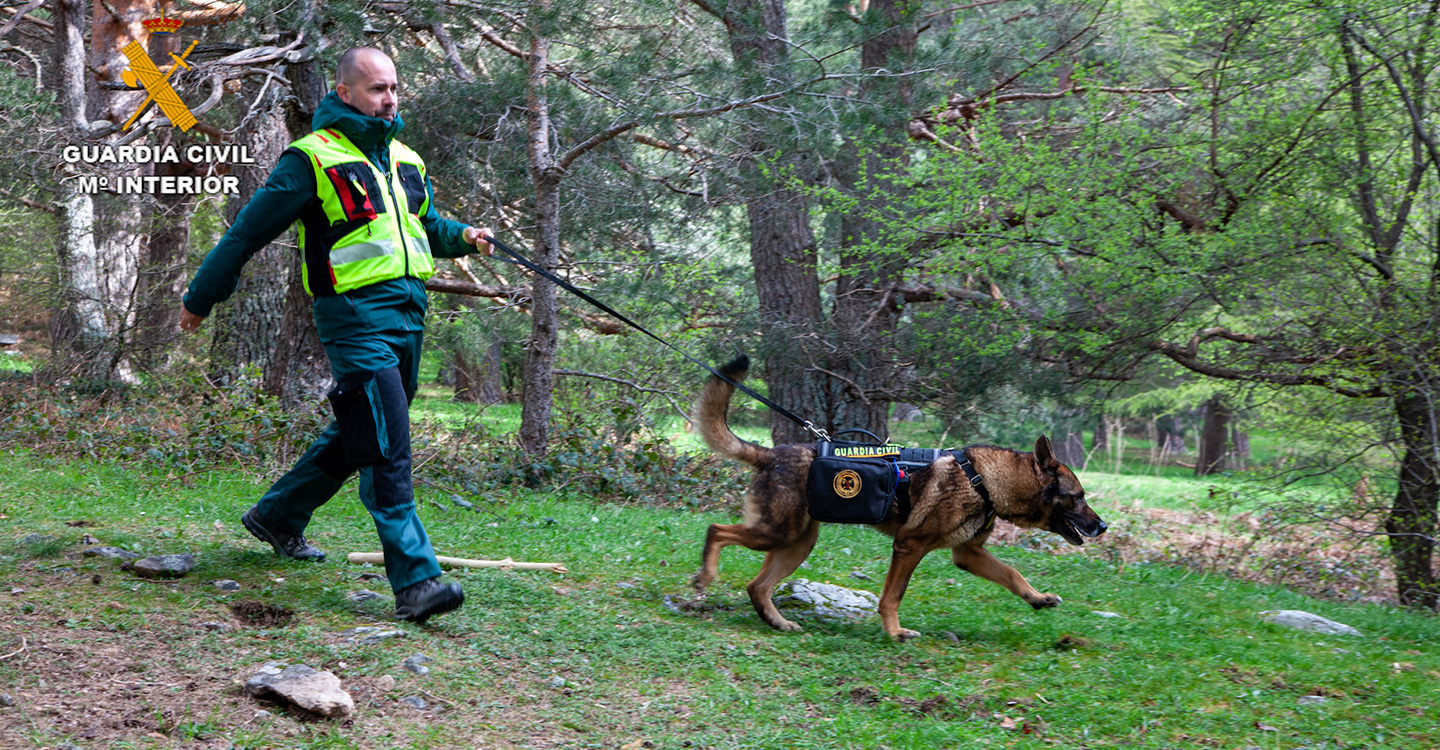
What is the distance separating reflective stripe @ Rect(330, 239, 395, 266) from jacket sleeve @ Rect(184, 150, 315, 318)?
0.24 meters

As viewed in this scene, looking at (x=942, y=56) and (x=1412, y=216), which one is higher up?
(x=942, y=56)

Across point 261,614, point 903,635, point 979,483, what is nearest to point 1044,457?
point 979,483

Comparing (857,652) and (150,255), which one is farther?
(150,255)

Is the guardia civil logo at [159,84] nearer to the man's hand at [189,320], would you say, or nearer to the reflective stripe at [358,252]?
the man's hand at [189,320]

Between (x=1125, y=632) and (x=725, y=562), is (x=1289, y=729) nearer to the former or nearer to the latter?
(x=1125, y=632)

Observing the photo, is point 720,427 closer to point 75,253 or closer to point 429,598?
point 429,598

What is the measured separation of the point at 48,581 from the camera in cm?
480

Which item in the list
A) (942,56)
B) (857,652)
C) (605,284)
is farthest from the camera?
(605,284)

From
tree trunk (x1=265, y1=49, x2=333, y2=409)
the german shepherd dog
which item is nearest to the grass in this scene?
the german shepherd dog

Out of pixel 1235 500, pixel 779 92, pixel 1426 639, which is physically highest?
pixel 779 92

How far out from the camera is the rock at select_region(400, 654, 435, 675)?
4.02 m

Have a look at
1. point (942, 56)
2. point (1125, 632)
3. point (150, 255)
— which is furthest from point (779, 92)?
point (150, 255)

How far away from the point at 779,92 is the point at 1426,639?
643cm

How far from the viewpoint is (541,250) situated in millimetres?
9695
